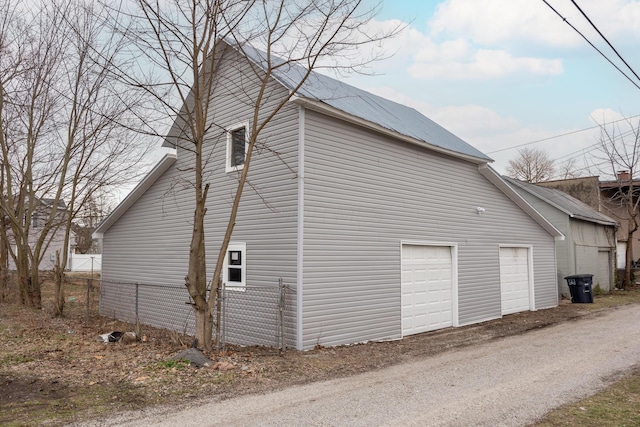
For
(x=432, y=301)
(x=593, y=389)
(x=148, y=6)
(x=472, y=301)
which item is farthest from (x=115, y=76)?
(x=472, y=301)

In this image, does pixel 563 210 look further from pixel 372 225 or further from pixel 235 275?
pixel 235 275

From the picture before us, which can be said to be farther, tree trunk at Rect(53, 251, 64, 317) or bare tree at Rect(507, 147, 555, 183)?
bare tree at Rect(507, 147, 555, 183)

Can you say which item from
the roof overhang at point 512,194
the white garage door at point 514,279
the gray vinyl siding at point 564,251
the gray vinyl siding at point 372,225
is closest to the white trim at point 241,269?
the gray vinyl siding at point 372,225

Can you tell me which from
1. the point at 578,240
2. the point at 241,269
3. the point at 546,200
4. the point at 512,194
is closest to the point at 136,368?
the point at 241,269

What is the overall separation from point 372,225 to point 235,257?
3.04 metres

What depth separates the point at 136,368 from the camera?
23.0 feet

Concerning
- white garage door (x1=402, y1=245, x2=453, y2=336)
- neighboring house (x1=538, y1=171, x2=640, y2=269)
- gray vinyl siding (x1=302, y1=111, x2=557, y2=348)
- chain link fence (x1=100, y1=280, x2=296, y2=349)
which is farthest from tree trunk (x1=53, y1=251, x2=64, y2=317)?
neighboring house (x1=538, y1=171, x2=640, y2=269)

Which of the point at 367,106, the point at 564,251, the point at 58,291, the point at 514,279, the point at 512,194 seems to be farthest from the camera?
the point at 564,251

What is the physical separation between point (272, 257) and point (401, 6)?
17.1 feet

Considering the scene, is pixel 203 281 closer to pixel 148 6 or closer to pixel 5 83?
pixel 148 6

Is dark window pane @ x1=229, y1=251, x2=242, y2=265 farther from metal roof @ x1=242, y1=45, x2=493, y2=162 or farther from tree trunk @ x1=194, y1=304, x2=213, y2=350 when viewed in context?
metal roof @ x1=242, y1=45, x2=493, y2=162

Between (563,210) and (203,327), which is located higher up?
A: (563,210)

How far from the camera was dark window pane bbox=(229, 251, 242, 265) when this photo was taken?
9.93 metres

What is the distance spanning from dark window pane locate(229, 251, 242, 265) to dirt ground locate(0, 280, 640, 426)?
6.22ft
